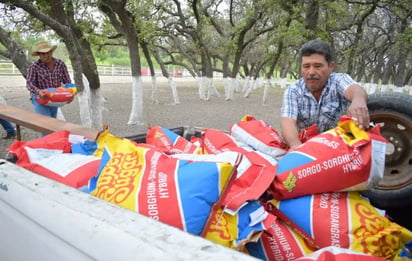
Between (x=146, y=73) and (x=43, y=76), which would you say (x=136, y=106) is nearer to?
(x=43, y=76)

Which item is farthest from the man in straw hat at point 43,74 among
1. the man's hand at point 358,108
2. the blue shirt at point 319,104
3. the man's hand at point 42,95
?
the man's hand at point 358,108

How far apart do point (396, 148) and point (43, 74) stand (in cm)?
478

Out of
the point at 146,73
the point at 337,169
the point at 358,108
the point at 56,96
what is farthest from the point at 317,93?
the point at 146,73

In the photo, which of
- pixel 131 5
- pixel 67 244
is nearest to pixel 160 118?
pixel 131 5

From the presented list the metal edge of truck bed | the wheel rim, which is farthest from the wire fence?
the metal edge of truck bed

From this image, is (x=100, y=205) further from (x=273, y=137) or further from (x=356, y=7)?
(x=356, y=7)

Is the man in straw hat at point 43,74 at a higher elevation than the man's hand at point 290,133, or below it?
higher

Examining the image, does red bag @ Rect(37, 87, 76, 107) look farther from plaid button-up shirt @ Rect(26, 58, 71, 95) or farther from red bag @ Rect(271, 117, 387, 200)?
red bag @ Rect(271, 117, 387, 200)

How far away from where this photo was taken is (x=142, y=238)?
98 centimetres

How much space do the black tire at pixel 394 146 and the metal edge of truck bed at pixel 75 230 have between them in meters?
1.34

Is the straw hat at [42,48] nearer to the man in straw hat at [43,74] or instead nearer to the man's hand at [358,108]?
the man in straw hat at [43,74]

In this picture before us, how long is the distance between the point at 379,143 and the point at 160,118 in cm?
1086

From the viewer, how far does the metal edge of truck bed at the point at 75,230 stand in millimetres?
940

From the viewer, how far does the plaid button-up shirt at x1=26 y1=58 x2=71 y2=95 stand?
17.0 feet
